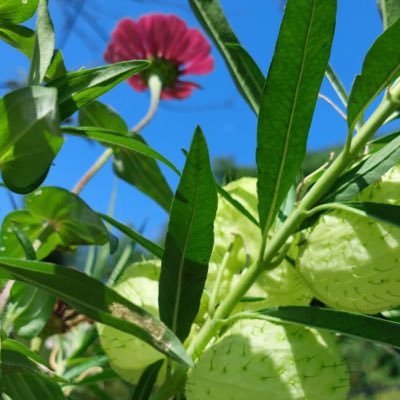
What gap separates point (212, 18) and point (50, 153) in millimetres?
259

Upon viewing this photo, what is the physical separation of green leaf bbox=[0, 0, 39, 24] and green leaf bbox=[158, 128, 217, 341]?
0.18 meters

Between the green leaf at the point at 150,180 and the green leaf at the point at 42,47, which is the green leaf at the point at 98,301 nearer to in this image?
the green leaf at the point at 42,47

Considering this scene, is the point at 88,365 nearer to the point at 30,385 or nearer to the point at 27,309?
the point at 27,309

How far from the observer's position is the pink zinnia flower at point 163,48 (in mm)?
1029

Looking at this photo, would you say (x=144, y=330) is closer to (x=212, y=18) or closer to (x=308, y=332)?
(x=308, y=332)

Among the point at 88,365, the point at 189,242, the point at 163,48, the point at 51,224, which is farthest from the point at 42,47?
the point at 163,48

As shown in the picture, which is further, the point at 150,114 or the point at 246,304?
the point at 150,114

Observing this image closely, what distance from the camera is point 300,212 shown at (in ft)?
1.48

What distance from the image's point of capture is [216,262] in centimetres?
54

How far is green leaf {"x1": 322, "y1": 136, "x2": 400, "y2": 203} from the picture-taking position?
43 centimetres

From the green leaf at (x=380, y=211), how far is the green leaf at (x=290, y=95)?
2.2 inches

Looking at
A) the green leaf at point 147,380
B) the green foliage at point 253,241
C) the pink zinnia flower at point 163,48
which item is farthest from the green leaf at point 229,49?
the pink zinnia flower at point 163,48

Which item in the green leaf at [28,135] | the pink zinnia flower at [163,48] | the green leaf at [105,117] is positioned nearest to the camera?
the green leaf at [28,135]

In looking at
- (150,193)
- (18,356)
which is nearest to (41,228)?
(150,193)
